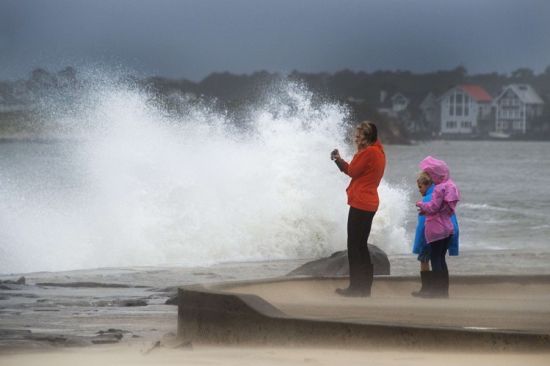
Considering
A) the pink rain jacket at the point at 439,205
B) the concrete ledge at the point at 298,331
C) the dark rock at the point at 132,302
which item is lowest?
the dark rock at the point at 132,302

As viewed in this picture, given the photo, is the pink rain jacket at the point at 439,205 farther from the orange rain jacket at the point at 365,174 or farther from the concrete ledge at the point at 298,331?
the concrete ledge at the point at 298,331

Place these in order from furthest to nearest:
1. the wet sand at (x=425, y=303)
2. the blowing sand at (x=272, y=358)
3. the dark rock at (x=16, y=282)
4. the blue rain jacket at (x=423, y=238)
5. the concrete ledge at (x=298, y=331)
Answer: the dark rock at (x=16, y=282), the blue rain jacket at (x=423, y=238), the wet sand at (x=425, y=303), the concrete ledge at (x=298, y=331), the blowing sand at (x=272, y=358)

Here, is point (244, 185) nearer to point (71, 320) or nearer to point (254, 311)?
point (71, 320)

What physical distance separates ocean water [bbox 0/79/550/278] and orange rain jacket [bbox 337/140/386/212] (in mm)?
9343

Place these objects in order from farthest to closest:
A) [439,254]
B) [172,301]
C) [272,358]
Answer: [172,301] < [439,254] < [272,358]

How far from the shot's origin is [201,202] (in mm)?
27422

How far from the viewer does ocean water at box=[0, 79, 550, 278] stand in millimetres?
24000

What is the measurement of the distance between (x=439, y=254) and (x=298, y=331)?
266cm

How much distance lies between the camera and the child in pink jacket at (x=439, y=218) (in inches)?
437

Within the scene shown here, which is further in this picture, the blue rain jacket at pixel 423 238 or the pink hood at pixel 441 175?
the blue rain jacket at pixel 423 238

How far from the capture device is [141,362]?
8.27 metres

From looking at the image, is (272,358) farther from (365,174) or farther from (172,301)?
(172,301)

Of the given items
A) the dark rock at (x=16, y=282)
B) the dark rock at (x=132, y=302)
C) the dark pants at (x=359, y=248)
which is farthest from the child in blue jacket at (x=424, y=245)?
the dark rock at (x=16, y=282)

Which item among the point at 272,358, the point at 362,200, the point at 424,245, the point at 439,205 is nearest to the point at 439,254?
the point at 424,245
